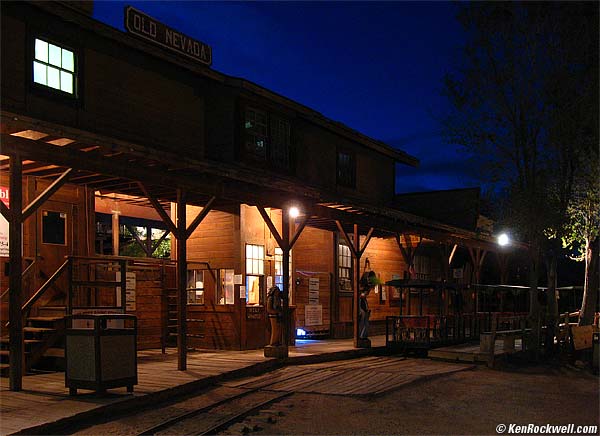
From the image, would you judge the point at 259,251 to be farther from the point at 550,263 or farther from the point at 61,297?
the point at 550,263

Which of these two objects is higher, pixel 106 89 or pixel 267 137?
pixel 106 89

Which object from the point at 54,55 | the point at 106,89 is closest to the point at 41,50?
Result: the point at 54,55

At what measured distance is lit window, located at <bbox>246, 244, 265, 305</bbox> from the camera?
54.8 feet

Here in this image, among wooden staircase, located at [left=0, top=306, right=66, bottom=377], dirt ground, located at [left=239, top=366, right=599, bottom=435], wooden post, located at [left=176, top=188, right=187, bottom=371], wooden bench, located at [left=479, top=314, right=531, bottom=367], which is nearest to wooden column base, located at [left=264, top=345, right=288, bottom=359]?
wooden post, located at [left=176, top=188, right=187, bottom=371]

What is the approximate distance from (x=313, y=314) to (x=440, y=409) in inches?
386

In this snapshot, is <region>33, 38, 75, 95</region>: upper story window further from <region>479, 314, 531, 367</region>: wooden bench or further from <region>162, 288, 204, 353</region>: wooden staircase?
<region>479, 314, 531, 367</region>: wooden bench

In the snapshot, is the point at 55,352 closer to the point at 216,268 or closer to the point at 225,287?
the point at 225,287

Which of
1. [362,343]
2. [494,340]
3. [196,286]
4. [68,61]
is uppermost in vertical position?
[68,61]

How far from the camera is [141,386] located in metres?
10.0

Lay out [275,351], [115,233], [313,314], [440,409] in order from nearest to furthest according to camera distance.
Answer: [440,409], [275,351], [115,233], [313,314]

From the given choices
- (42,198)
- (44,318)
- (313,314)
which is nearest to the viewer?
(42,198)

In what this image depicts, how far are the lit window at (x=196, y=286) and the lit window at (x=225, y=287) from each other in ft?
1.87

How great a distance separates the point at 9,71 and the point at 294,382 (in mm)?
7591

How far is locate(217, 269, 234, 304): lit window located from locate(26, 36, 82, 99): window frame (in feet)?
18.1
